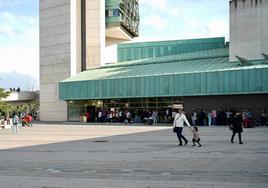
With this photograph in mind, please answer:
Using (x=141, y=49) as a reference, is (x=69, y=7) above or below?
above

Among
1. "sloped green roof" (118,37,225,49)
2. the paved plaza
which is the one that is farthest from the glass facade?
the paved plaza

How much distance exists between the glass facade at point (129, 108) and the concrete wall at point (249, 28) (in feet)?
26.2

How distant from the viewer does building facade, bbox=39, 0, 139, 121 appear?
55312 millimetres

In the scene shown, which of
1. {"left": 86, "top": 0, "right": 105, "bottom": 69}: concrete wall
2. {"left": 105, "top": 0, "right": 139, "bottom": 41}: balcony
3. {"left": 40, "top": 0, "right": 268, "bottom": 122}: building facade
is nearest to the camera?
{"left": 40, "top": 0, "right": 268, "bottom": 122}: building facade

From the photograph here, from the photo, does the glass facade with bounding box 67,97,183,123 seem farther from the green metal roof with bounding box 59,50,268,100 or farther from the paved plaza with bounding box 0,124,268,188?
the paved plaza with bounding box 0,124,268,188

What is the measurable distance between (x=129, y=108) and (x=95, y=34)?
1381cm

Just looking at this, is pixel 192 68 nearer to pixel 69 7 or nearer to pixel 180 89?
pixel 180 89

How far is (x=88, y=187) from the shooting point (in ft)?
30.7

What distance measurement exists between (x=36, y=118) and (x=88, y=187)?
2212 inches

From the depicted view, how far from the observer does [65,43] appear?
5525cm

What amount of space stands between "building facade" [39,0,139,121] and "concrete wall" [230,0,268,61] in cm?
1990

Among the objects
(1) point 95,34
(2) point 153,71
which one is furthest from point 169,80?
(1) point 95,34

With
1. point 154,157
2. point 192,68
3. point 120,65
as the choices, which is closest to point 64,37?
point 120,65

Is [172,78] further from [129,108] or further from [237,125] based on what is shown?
[237,125]
